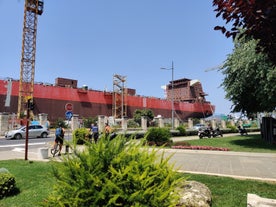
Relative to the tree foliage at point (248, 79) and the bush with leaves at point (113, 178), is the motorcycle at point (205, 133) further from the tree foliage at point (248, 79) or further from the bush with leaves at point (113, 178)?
the bush with leaves at point (113, 178)

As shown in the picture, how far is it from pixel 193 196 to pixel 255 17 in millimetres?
3050

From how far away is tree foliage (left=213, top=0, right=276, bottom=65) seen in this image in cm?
268

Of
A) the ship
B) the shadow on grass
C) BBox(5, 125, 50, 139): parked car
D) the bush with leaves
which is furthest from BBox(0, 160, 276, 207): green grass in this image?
the ship

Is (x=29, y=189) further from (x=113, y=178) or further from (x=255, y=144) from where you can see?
(x=255, y=144)

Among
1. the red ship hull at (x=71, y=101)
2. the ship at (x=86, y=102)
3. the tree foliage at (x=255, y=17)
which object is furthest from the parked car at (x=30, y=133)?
the tree foliage at (x=255, y=17)

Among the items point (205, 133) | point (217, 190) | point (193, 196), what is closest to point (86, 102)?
point (205, 133)

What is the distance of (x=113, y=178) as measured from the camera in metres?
2.78

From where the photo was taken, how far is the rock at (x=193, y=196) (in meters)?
4.22

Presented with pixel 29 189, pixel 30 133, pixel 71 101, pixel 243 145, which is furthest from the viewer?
pixel 71 101

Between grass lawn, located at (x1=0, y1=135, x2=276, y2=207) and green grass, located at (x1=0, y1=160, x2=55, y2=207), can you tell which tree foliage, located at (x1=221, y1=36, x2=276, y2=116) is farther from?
green grass, located at (x1=0, y1=160, x2=55, y2=207)

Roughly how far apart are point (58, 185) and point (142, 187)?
106 centimetres

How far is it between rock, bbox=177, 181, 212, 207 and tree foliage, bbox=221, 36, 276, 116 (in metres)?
11.7

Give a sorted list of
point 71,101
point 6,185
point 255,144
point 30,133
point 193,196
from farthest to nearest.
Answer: point 71,101 → point 30,133 → point 255,144 → point 6,185 → point 193,196

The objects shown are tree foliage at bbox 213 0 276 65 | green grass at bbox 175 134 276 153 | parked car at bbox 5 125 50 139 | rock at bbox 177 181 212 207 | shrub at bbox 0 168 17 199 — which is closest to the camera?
tree foliage at bbox 213 0 276 65
